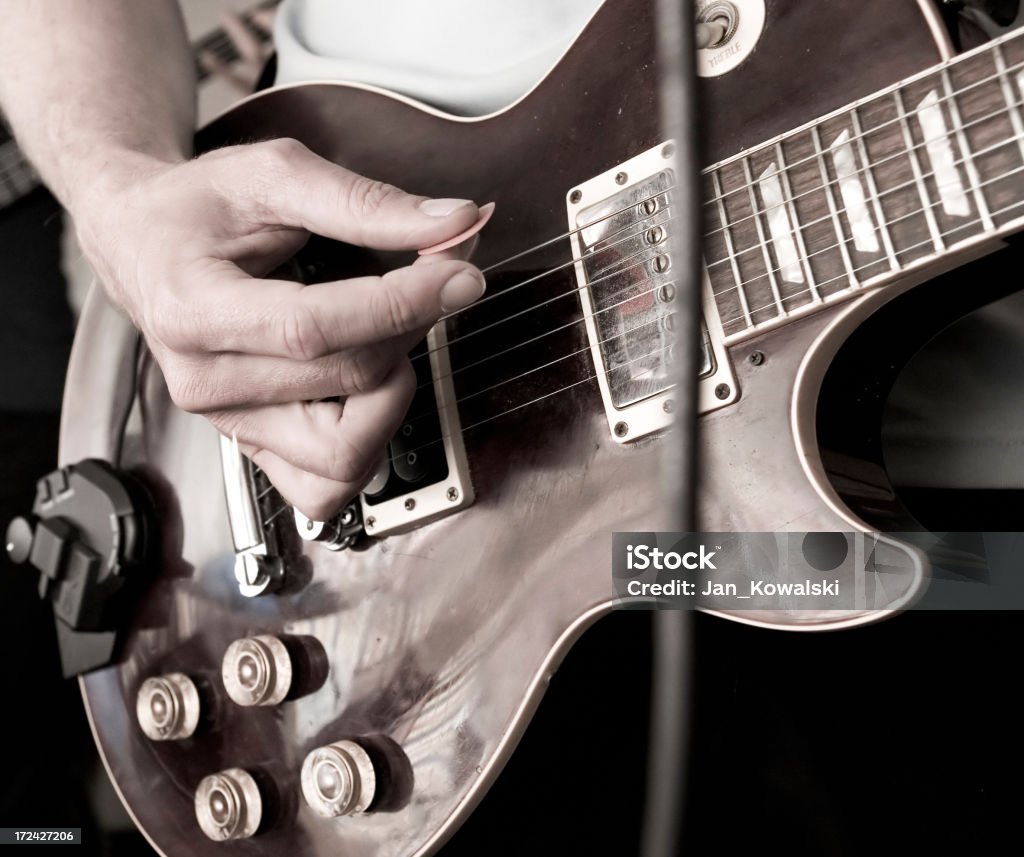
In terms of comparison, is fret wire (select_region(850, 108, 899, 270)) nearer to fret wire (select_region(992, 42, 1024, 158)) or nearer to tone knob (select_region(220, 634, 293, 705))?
fret wire (select_region(992, 42, 1024, 158))

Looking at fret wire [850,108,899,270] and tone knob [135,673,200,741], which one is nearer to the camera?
fret wire [850,108,899,270]

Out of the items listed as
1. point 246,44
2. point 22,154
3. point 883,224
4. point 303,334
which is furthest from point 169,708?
point 246,44

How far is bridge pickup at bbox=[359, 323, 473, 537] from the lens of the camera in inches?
24.5

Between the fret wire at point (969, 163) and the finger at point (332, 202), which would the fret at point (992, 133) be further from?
the finger at point (332, 202)

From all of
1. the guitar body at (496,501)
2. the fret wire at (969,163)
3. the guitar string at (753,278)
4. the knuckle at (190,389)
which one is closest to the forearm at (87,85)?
the guitar body at (496,501)

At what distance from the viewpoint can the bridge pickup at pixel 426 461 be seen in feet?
2.04

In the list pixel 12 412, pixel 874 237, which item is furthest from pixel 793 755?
pixel 12 412

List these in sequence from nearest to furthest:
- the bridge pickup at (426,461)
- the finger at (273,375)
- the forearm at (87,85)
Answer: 1. the finger at (273,375)
2. the bridge pickup at (426,461)
3. the forearm at (87,85)

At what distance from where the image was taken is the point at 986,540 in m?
0.52

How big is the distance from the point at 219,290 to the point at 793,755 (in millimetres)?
490

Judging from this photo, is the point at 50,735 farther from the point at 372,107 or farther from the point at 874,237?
the point at 874,237

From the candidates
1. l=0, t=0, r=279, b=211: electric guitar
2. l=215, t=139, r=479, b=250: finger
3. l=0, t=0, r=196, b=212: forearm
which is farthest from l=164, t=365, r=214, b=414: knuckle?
l=0, t=0, r=279, b=211: electric guitar

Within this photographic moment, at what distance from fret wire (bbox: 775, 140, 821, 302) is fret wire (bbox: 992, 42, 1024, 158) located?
0.11 meters

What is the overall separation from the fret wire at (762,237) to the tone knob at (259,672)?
44 centimetres
